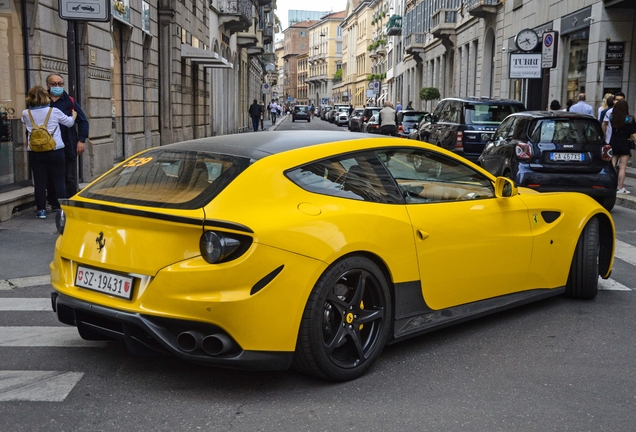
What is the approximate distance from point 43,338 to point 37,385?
1.00m

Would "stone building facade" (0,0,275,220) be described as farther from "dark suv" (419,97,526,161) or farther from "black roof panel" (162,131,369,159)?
"dark suv" (419,97,526,161)

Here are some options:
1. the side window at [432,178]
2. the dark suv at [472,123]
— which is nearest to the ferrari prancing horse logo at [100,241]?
the side window at [432,178]

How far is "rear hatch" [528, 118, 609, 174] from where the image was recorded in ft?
40.0

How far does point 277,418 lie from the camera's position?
3891mm

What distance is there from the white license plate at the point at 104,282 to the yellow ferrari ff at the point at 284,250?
0.03 feet

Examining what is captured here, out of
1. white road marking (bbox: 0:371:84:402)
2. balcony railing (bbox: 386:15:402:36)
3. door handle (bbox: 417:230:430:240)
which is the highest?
balcony railing (bbox: 386:15:402:36)

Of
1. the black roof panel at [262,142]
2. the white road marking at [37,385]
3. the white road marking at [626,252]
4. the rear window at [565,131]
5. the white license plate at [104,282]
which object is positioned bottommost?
the white road marking at [626,252]

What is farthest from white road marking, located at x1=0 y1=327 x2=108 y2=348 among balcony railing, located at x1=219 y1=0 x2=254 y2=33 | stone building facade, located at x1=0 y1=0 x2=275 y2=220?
balcony railing, located at x1=219 y1=0 x2=254 y2=33

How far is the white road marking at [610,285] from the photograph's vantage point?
6914 millimetres

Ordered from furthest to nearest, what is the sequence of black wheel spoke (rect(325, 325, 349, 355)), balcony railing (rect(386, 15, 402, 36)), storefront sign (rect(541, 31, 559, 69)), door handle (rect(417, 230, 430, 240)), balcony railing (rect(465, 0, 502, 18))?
balcony railing (rect(386, 15, 402, 36)) < balcony railing (rect(465, 0, 502, 18)) < storefront sign (rect(541, 31, 559, 69)) < door handle (rect(417, 230, 430, 240)) < black wheel spoke (rect(325, 325, 349, 355))

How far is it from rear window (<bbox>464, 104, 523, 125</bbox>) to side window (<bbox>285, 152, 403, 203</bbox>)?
13.3 metres

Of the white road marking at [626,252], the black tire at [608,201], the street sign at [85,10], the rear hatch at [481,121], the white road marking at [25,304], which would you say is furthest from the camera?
the rear hatch at [481,121]

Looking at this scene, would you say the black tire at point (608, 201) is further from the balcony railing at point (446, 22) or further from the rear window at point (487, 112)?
the balcony railing at point (446, 22)

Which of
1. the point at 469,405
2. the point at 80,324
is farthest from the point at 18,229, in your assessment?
the point at 469,405
